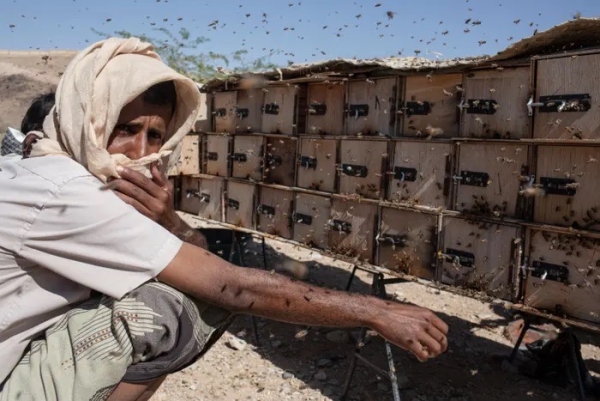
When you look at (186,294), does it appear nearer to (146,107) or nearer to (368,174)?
(146,107)

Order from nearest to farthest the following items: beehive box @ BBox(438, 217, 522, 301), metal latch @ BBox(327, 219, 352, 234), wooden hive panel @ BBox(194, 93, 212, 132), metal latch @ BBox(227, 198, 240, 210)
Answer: beehive box @ BBox(438, 217, 522, 301)
metal latch @ BBox(327, 219, 352, 234)
metal latch @ BBox(227, 198, 240, 210)
wooden hive panel @ BBox(194, 93, 212, 132)

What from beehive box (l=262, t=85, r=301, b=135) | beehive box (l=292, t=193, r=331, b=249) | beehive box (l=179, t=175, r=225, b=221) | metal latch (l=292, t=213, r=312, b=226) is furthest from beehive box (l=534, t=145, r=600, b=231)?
beehive box (l=179, t=175, r=225, b=221)

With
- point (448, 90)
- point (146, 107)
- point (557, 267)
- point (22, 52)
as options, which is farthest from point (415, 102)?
point (22, 52)

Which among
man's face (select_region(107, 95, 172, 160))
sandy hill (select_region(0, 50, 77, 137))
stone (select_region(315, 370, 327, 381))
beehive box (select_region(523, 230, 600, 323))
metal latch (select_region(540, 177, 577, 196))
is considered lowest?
stone (select_region(315, 370, 327, 381))

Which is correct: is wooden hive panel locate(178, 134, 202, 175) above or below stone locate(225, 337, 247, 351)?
above

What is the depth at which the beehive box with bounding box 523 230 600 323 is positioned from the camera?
360 cm

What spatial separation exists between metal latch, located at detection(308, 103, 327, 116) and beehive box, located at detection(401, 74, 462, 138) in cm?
103

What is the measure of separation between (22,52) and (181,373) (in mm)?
31013

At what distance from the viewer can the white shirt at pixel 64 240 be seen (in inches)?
72.7

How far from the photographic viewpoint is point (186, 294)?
224cm

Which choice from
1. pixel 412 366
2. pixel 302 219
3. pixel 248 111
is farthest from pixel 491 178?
pixel 248 111

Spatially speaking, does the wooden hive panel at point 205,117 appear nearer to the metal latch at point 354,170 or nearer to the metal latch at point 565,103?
the metal latch at point 354,170

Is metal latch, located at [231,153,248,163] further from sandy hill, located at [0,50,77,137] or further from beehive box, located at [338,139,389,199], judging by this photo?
sandy hill, located at [0,50,77,137]

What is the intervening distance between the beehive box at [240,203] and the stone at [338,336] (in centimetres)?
159
